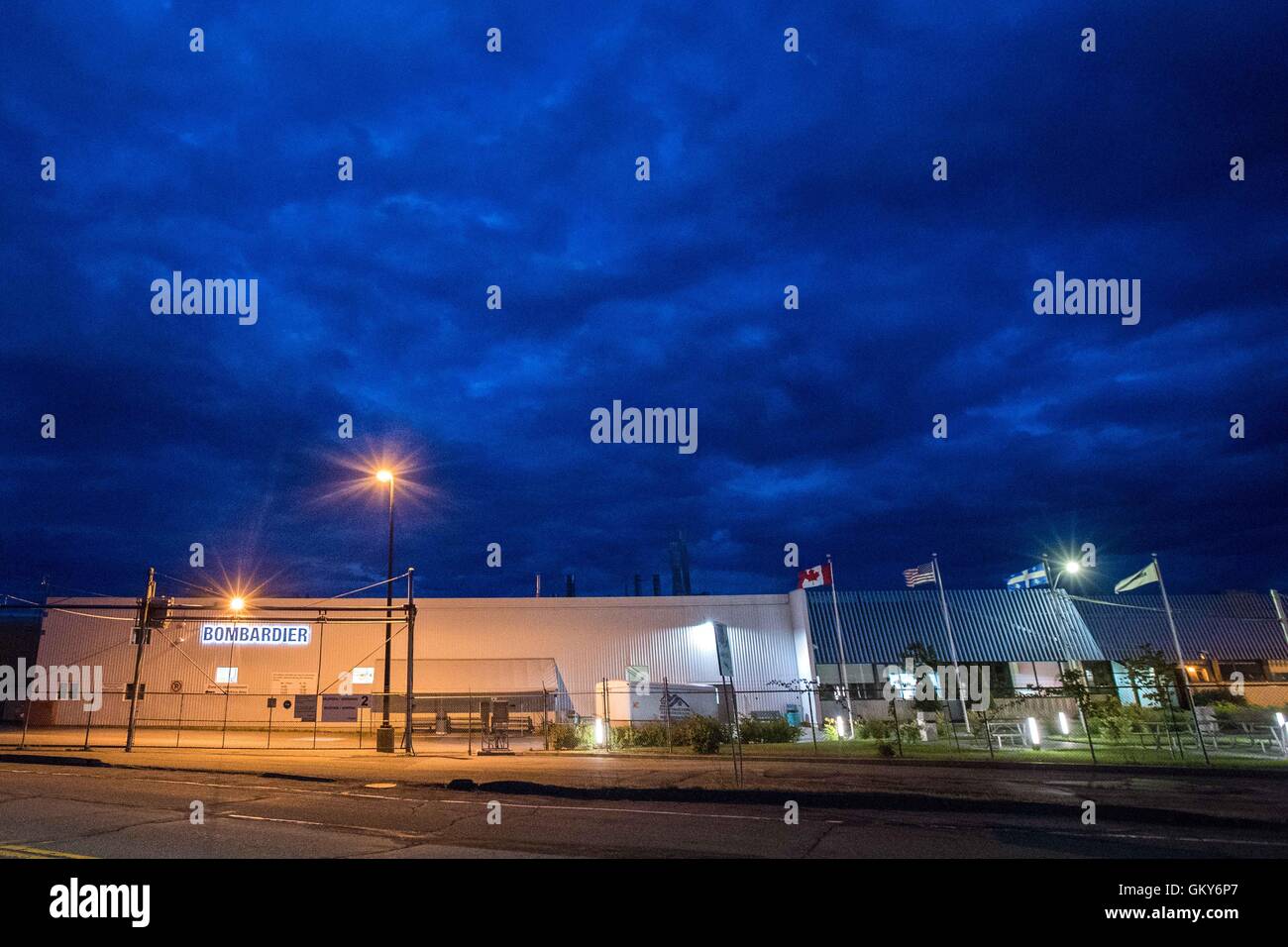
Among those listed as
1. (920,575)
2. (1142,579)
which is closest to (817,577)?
(920,575)

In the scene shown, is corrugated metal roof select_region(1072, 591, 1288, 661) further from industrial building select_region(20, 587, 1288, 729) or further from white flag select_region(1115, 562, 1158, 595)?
white flag select_region(1115, 562, 1158, 595)

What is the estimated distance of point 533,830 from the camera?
1059cm

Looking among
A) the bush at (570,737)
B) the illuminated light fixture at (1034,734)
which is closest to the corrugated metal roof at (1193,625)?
the illuminated light fixture at (1034,734)

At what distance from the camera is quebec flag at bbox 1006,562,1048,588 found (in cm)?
4123

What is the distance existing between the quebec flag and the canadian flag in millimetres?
13208

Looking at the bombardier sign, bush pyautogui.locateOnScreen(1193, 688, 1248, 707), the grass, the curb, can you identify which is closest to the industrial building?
the bombardier sign

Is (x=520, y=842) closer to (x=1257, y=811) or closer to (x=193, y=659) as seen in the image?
(x=1257, y=811)

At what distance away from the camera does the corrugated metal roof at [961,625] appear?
131 feet

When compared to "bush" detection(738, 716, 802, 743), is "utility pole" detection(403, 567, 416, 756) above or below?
above

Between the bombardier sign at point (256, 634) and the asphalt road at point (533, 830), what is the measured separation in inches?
911

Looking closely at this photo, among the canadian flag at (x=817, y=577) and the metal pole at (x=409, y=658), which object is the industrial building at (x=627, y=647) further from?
the metal pole at (x=409, y=658)

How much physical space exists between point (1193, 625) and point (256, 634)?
170 ft
